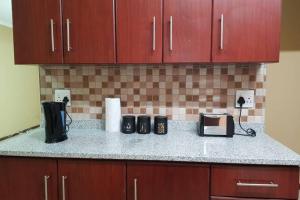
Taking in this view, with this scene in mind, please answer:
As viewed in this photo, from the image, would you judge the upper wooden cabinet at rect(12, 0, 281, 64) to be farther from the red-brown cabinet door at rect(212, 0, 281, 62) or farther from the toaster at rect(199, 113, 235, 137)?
the toaster at rect(199, 113, 235, 137)

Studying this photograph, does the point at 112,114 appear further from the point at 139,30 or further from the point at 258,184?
the point at 258,184

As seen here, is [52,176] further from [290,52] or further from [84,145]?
[290,52]

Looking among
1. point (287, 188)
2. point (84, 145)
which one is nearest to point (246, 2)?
point (287, 188)

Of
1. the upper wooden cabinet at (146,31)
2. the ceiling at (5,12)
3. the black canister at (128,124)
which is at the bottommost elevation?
the black canister at (128,124)

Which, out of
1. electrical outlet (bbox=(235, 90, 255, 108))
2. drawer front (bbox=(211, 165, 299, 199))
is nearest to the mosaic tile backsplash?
electrical outlet (bbox=(235, 90, 255, 108))

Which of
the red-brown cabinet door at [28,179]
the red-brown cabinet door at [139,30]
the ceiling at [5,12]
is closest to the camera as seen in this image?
the red-brown cabinet door at [28,179]

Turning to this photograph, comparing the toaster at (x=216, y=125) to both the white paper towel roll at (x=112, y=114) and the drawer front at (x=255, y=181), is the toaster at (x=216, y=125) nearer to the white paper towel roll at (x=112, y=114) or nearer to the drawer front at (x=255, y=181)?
the drawer front at (x=255, y=181)

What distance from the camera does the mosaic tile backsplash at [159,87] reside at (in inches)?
57.2

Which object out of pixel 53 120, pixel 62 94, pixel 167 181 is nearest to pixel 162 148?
pixel 167 181

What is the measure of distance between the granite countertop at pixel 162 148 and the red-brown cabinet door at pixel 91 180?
0.05 m

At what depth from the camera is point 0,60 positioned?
10.5 ft

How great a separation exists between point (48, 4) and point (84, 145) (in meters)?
0.85

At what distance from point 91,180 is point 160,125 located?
1.79ft

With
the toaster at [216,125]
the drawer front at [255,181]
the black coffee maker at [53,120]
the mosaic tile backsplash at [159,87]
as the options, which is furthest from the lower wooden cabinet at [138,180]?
the mosaic tile backsplash at [159,87]
